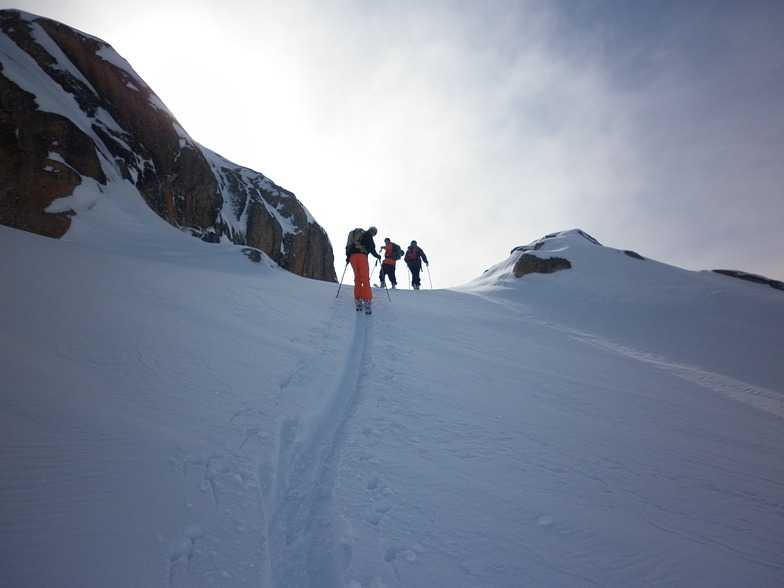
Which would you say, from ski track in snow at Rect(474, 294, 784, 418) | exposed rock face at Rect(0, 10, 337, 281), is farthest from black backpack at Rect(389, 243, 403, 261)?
exposed rock face at Rect(0, 10, 337, 281)

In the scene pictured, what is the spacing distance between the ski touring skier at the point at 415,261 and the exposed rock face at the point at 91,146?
1140 cm

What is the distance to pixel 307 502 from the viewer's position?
6.98ft

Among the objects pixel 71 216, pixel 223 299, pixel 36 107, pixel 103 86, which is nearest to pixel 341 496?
pixel 223 299

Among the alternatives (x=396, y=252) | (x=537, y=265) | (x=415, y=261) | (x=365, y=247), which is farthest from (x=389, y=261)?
(x=537, y=265)

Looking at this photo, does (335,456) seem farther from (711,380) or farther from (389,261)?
(389,261)

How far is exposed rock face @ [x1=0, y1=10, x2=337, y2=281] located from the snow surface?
5839 mm

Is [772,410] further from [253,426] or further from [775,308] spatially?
[775,308]

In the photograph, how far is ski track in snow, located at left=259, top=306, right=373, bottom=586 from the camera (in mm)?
1708

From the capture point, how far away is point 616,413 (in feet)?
12.0

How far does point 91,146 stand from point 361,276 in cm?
1126

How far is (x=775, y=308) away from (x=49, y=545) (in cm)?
1501

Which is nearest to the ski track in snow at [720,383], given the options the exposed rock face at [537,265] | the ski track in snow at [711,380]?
the ski track in snow at [711,380]

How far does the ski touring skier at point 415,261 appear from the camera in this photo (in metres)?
15.2

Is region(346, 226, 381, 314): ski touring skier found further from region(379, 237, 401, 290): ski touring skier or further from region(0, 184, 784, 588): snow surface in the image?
region(379, 237, 401, 290): ski touring skier
